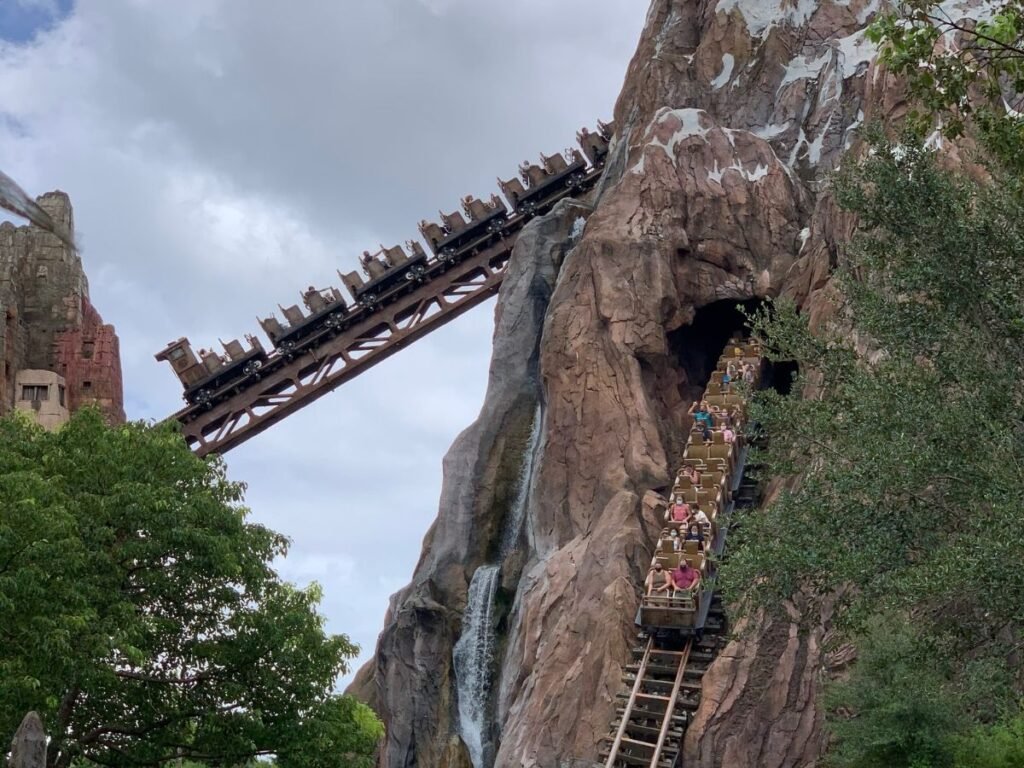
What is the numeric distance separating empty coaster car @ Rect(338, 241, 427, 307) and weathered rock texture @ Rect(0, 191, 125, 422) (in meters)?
9.30

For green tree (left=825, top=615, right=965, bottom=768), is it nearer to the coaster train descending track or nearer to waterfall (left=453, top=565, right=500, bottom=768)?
waterfall (left=453, top=565, right=500, bottom=768)

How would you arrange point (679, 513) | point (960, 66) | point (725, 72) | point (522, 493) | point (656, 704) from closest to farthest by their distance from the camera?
1. point (960, 66)
2. point (656, 704)
3. point (679, 513)
4. point (522, 493)
5. point (725, 72)

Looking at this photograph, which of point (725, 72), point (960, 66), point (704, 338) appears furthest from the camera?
point (725, 72)

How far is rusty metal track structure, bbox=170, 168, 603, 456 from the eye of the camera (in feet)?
143

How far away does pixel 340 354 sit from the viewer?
44.2 meters

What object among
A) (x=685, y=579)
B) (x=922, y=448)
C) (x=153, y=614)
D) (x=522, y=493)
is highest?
(x=522, y=493)

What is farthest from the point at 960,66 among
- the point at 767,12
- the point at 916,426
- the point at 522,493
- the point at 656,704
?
the point at 767,12

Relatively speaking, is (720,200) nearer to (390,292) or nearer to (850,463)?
(390,292)

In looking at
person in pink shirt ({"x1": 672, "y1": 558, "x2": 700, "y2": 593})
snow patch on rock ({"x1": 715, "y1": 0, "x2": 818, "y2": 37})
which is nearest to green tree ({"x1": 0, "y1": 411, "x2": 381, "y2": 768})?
person in pink shirt ({"x1": 672, "y1": 558, "x2": 700, "y2": 593})

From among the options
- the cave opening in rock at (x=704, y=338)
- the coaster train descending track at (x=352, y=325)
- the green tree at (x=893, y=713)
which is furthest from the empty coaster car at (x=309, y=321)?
the green tree at (x=893, y=713)

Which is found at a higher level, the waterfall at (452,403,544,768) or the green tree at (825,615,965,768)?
the waterfall at (452,403,544,768)

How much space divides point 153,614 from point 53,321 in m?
27.5

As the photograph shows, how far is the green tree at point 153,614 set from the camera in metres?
24.0

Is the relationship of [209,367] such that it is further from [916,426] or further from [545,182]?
[916,426]
